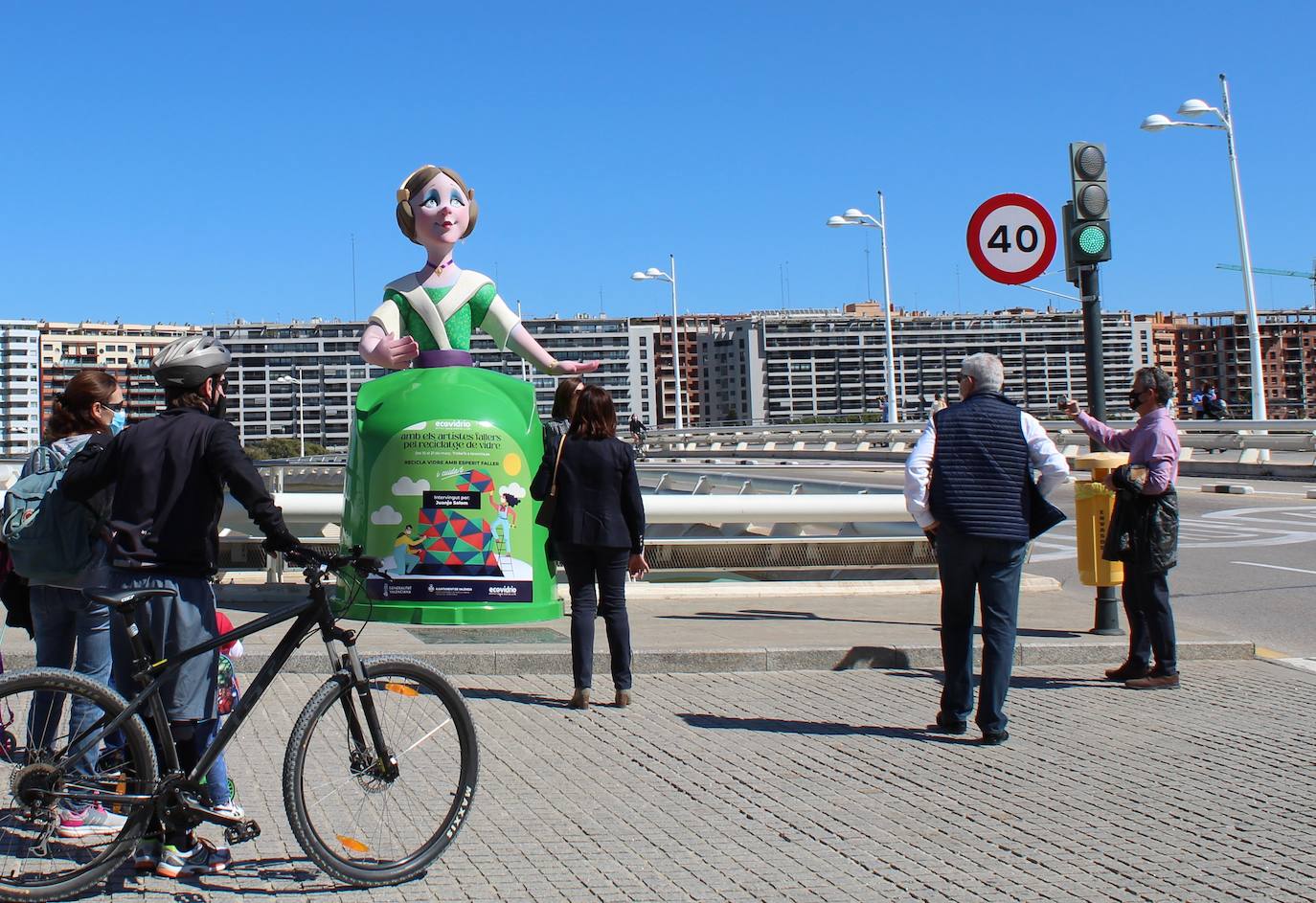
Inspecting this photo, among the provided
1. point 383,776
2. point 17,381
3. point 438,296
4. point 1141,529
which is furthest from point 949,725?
point 17,381

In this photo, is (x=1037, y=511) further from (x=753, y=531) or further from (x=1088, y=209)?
(x=753, y=531)

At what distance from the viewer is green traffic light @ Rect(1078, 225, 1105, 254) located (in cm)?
1009

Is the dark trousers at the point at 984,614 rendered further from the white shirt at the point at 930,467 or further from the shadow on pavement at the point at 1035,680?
the shadow on pavement at the point at 1035,680

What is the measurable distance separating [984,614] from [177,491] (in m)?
3.87

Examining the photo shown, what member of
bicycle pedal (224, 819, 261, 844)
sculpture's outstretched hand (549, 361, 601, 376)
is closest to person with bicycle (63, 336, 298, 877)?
bicycle pedal (224, 819, 261, 844)

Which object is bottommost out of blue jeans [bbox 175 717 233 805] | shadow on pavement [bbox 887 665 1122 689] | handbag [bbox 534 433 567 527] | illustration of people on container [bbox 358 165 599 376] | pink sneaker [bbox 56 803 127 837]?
shadow on pavement [bbox 887 665 1122 689]

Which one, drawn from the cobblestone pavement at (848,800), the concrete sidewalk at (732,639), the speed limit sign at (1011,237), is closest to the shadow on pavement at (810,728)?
the cobblestone pavement at (848,800)

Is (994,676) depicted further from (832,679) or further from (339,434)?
(339,434)

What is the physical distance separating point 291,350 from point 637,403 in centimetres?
4936

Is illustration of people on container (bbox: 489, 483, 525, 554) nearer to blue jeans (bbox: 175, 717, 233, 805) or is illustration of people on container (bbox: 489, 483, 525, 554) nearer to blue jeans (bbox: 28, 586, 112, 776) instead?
blue jeans (bbox: 28, 586, 112, 776)

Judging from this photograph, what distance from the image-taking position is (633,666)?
8766 mm

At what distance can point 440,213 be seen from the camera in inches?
424

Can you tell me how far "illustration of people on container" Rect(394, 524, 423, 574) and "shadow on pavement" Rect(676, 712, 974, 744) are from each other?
9.72 feet

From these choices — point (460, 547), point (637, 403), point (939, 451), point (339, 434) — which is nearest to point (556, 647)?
point (460, 547)
